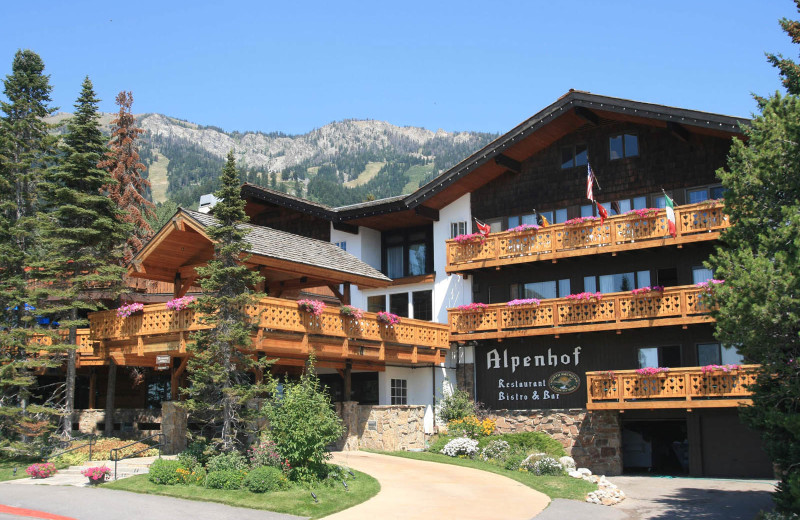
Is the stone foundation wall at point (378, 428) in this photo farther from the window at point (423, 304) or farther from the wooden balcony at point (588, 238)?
the wooden balcony at point (588, 238)

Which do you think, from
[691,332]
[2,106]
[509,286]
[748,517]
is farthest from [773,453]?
[2,106]

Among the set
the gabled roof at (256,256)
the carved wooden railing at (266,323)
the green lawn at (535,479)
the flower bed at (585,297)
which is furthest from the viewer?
the flower bed at (585,297)

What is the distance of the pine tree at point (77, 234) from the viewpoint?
28.1 meters

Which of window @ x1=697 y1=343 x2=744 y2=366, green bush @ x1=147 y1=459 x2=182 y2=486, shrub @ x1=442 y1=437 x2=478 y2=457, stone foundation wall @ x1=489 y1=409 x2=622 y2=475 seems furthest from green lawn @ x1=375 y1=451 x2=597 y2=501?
green bush @ x1=147 y1=459 x2=182 y2=486

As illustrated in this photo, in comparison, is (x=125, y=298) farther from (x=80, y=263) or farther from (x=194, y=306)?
(x=194, y=306)

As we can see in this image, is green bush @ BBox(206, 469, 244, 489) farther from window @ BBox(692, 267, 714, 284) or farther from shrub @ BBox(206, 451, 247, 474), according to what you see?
window @ BBox(692, 267, 714, 284)

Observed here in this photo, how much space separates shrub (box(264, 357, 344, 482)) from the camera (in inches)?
866

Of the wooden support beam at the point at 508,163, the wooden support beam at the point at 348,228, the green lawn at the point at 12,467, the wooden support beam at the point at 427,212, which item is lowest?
the green lawn at the point at 12,467

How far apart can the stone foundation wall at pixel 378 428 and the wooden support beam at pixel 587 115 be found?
13.9 m

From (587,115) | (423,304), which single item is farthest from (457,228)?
(587,115)

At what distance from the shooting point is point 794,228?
19.0m

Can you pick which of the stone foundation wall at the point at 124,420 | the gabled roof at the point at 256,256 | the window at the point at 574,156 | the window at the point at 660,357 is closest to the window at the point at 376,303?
the gabled roof at the point at 256,256

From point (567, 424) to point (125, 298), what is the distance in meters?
18.7

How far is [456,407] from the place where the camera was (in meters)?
34.3
